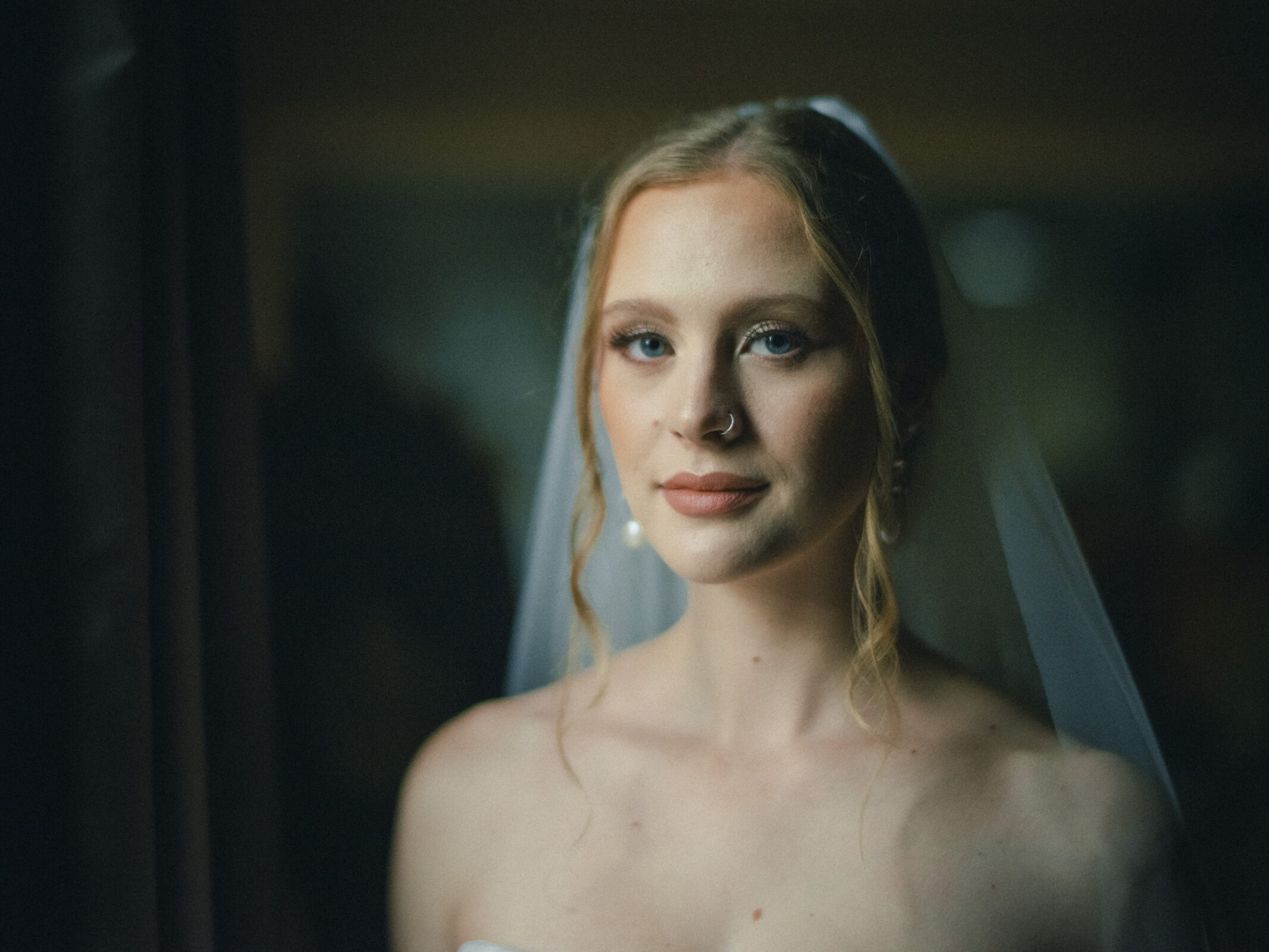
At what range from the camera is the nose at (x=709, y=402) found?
755mm

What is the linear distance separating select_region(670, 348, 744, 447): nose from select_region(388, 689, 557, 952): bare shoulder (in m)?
0.41

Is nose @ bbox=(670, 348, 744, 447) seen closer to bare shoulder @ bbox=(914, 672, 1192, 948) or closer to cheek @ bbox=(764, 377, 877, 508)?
cheek @ bbox=(764, 377, 877, 508)

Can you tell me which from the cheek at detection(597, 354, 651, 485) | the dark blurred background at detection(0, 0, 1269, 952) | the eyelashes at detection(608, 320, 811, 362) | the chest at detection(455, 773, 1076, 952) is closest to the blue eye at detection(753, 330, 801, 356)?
the eyelashes at detection(608, 320, 811, 362)

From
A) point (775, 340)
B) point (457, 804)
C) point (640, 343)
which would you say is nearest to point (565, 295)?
point (640, 343)

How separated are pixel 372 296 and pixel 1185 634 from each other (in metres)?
1.09

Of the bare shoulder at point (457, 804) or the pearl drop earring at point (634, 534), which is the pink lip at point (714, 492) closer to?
the pearl drop earring at point (634, 534)

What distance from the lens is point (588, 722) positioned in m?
0.95

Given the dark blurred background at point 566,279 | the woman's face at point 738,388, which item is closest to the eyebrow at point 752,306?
the woman's face at point 738,388

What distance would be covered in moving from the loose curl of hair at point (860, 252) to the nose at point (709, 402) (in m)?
0.14

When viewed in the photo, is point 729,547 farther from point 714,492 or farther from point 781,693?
point 781,693

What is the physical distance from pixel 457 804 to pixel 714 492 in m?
0.49

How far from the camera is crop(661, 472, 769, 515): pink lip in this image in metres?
0.77

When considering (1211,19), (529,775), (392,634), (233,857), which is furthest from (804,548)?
(1211,19)

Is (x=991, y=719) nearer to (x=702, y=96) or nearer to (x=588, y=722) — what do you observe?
(x=588, y=722)
